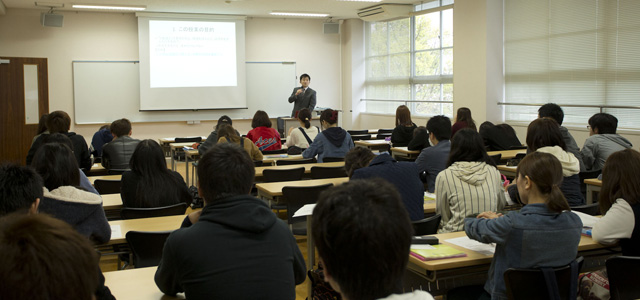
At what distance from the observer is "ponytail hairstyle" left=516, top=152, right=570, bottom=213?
2586 mm

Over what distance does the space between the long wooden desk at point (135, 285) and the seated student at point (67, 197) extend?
0.42m

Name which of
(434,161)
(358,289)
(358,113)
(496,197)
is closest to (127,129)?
(434,161)

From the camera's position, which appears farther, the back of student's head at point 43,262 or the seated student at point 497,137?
the seated student at point 497,137

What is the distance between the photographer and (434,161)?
505 centimetres

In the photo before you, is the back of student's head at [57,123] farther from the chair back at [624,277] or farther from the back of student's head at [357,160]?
the chair back at [624,277]

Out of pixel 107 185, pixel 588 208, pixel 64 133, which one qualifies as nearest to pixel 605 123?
pixel 588 208

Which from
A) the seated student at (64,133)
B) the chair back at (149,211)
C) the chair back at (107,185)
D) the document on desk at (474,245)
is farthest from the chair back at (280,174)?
the document on desk at (474,245)

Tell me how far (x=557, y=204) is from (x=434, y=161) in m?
2.48

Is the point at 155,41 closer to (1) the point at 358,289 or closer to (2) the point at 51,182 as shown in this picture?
(2) the point at 51,182

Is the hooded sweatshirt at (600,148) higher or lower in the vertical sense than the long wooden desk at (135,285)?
higher

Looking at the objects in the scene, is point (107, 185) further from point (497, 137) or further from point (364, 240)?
point (497, 137)

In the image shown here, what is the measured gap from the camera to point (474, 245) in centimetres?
299

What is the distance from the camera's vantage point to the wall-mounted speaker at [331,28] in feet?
45.5

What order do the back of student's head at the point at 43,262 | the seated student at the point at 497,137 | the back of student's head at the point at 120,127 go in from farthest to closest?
the seated student at the point at 497,137 → the back of student's head at the point at 120,127 → the back of student's head at the point at 43,262
